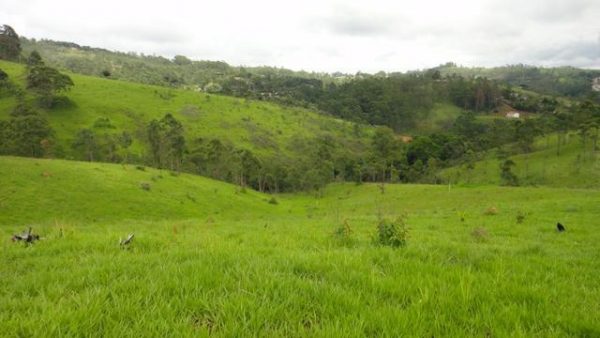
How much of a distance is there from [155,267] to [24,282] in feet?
5.27

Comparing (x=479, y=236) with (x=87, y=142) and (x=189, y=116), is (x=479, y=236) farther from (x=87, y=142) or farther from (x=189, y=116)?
(x=189, y=116)

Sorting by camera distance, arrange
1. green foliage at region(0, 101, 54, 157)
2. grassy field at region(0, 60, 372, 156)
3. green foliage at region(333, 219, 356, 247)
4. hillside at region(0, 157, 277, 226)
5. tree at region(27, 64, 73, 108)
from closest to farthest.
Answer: green foliage at region(333, 219, 356, 247) < hillside at region(0, 157, 277, 226) < green foliage at region(0, 101, 54, 157) < tree at region(27, 64, 73, 108) < grassy field at region(0, 60, 372, 156)

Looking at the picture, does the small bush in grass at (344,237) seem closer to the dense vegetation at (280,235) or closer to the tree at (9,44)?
the dense vegetation at (280,235)

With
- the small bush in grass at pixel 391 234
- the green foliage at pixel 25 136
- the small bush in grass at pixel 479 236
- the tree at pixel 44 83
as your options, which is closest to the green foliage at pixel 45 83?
the tree at pixel 44 83

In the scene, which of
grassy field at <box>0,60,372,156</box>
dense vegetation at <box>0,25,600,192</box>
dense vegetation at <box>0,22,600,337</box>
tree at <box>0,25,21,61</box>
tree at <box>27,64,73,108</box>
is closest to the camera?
dense vegetation at <box>0,22,600,337</box>

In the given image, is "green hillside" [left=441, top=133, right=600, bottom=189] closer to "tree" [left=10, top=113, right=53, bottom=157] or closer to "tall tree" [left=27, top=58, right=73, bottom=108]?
"tree" [left=10, top=113, right=53, bottom=157]

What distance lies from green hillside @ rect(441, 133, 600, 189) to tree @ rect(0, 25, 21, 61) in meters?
153

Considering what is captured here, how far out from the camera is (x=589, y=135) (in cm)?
8931

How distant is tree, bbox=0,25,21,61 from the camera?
452ft

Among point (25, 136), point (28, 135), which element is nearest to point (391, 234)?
point (25, 136)

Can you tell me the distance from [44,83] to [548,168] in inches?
5051

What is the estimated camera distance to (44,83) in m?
105

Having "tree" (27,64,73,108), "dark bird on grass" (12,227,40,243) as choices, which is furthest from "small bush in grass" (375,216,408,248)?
"tree" (27,64,73,108)

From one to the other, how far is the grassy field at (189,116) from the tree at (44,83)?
11.7 ft
